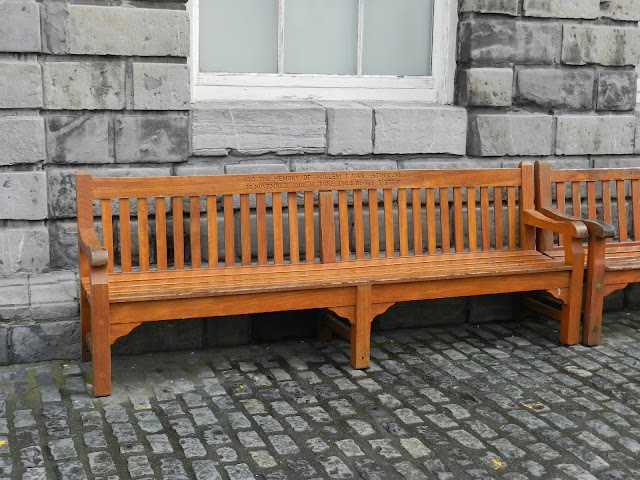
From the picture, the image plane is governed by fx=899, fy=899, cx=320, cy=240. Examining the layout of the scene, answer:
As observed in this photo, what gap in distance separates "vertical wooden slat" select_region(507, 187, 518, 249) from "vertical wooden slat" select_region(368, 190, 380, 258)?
894 millimetres

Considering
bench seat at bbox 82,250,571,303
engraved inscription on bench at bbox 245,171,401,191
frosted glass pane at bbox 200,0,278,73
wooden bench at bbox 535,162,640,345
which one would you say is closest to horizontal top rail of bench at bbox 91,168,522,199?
engraved inscription on bench at bbox 245,171,401,191

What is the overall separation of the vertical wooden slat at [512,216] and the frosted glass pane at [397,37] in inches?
41.1

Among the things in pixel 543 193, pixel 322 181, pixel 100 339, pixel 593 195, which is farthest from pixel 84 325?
pixel 593 195

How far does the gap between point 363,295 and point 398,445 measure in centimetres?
106

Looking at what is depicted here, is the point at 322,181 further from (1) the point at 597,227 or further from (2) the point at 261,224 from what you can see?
(1) the point at 597,227

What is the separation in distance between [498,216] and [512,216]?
3.8 inches

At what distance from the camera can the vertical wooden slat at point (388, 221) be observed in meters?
5.29

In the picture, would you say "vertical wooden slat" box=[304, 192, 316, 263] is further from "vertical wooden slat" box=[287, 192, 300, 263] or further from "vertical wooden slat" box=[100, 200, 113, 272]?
"vertical wooden slat" box=[100, 200, 113, 272]

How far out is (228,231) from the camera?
500cm

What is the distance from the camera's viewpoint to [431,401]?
14.4ft

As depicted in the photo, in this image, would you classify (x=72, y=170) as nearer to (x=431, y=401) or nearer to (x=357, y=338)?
(x=357, y=338)

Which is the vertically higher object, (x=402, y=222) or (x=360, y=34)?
(x=360, y=34)

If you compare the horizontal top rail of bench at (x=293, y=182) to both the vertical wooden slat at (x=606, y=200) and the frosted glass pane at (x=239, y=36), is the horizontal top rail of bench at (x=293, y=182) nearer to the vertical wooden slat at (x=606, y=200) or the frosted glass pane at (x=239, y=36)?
the vertical wooden slat at (x=606, y=200)

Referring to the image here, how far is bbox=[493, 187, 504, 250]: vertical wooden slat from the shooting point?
5.57 meters
